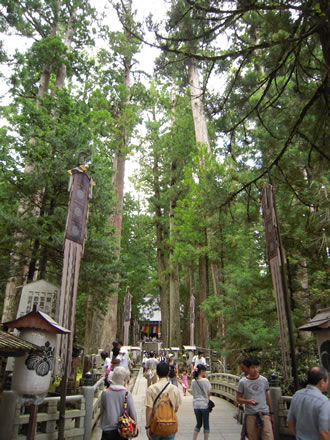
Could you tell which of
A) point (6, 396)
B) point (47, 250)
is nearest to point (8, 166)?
point (47, 250)

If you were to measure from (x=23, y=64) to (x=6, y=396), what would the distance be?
1318 cm

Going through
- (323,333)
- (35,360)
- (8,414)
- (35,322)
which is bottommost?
(8,414)

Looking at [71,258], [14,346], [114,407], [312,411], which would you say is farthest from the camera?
[71,258]

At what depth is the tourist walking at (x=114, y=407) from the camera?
355 centimetres

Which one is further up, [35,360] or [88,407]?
[35,360]

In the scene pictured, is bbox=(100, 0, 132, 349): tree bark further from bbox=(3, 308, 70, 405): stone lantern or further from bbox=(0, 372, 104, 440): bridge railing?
bbox=(3, 308, 70, 405): stone lantern

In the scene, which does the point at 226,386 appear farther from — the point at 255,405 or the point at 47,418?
the point at 47,418

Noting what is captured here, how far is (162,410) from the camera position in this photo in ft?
11.2

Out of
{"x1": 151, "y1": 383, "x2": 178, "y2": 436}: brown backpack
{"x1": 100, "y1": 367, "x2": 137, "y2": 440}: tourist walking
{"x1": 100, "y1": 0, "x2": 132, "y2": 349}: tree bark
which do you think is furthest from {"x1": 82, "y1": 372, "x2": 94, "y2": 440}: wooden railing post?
{"x1": 100, "y1": 0, "x2": 132, "y2": 349}: tree bark

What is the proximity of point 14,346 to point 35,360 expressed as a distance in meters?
0.54

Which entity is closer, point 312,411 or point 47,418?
point 312,411

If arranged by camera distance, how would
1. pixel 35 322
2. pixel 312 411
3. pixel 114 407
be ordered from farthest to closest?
1. pixel 35 322
2. pixel 114 407
3. pixel 312 411

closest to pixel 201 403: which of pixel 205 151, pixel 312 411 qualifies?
pixel 312 411

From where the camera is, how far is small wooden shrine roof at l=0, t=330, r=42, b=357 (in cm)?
396
